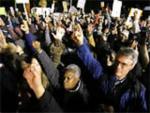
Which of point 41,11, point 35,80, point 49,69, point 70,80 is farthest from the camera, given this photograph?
point 41,11

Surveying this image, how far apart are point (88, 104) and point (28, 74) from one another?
2.53ft

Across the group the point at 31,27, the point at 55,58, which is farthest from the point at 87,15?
the point at 55,58

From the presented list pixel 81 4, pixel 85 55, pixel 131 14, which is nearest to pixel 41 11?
pixel 81 4

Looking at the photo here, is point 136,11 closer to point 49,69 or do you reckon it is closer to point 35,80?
point 49,69

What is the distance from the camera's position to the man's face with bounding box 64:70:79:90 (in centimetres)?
337

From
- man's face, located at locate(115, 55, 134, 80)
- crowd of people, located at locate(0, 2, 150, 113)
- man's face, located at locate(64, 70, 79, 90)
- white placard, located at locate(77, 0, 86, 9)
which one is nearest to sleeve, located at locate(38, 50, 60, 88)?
crowd of people, located at locate(0, 2, 150, 113)

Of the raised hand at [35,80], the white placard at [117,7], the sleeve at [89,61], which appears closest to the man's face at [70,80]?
the sleeve at [89,61]

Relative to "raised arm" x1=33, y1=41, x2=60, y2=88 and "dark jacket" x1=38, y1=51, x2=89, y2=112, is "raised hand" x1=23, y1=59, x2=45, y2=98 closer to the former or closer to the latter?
"dark jacket" x1=38, y1=51, x2=89, y2=112

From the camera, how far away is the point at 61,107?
10.9 feet

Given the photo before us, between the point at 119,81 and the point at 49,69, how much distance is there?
2.05ft

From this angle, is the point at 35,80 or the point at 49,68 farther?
the point at 49,68

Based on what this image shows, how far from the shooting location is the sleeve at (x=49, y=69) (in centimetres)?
361

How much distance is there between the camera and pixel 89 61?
11.4 feet

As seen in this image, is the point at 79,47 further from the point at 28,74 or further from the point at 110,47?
the point at 110,47
